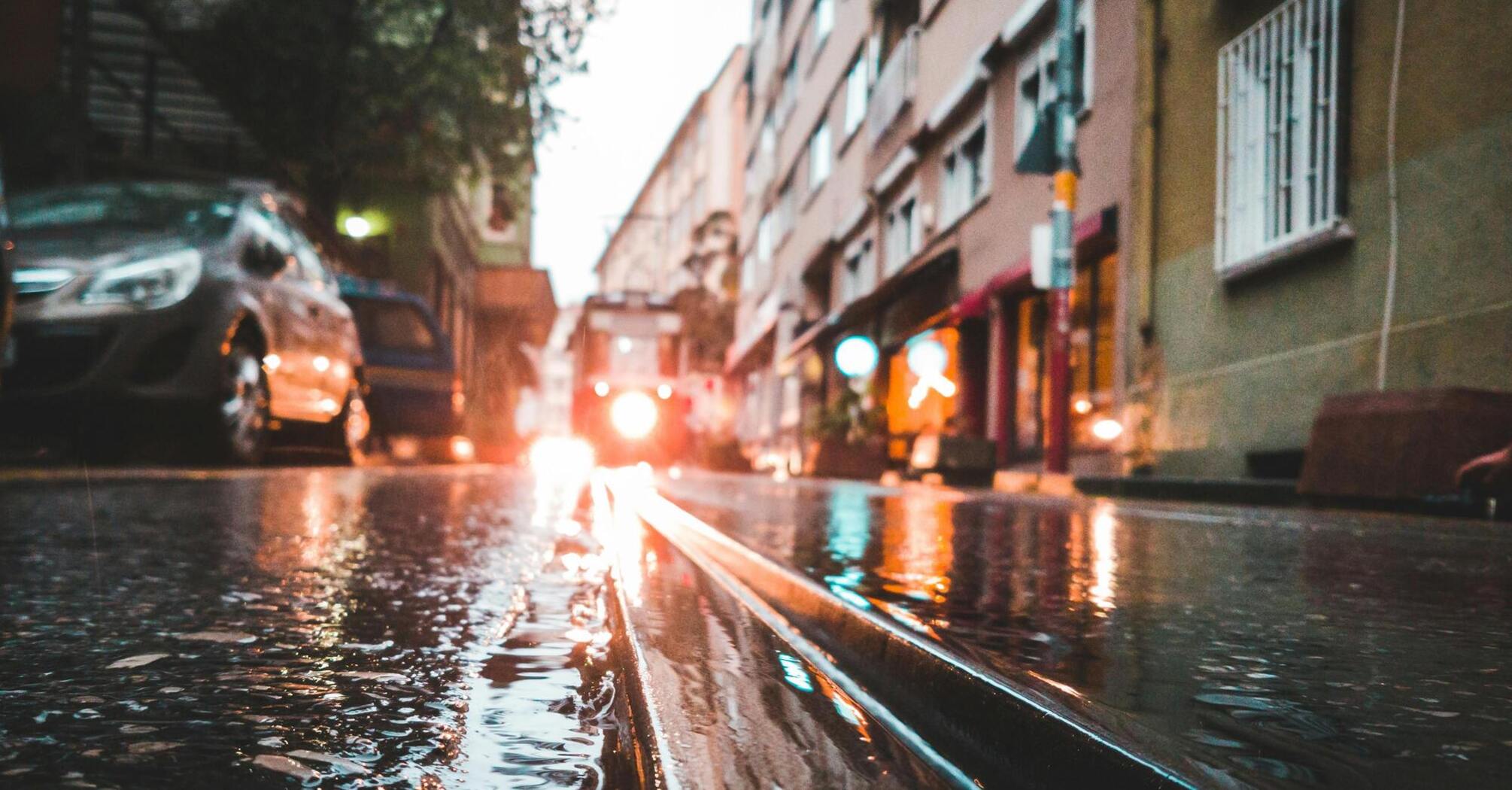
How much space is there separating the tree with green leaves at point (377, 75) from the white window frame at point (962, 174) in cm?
784

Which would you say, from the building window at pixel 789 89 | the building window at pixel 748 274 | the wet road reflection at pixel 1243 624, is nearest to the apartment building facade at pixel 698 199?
the building window at pixel 748 274

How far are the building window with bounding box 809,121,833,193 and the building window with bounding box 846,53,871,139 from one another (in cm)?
189

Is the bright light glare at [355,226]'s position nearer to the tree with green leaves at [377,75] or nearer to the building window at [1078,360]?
the tree with green leaves at [377,75]

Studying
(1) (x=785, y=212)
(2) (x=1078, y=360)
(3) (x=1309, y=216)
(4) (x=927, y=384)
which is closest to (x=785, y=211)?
(1) (x=785, y=212)

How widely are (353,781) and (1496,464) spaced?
18.1ft

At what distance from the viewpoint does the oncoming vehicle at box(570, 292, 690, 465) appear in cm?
2711

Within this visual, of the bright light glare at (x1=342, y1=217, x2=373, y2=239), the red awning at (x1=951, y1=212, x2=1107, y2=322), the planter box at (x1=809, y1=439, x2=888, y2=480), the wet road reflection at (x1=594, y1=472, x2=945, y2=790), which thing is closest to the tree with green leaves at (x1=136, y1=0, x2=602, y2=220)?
the bright light glare at (x1=342, y1=217, x2=373, y2=239)

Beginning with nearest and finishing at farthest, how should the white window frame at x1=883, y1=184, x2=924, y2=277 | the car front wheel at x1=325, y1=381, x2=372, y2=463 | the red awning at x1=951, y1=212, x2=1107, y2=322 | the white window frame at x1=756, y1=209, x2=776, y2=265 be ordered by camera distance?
the car front wheel at x1=325, y1=381, x2=372, y2=463
the red awning at x1=951, y1=212, x2=1107, y2=322
the white window frame at x1=883, y1=184, x2=924, y2=277
the white window frame at x1=756, y1=209, x2=776, y2=265

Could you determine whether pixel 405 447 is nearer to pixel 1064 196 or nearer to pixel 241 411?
pixel 241 411

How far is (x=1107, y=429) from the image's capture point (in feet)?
40.1

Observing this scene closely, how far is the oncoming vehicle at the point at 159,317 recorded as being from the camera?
267 inches

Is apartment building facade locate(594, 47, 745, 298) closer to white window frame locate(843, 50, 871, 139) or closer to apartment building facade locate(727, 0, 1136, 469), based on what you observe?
apartment building facade locate(727, 0, 1136, 469)

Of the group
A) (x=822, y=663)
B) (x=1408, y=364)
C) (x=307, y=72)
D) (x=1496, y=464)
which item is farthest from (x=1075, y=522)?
(x=307, y=72)

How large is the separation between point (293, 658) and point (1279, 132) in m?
9.21
